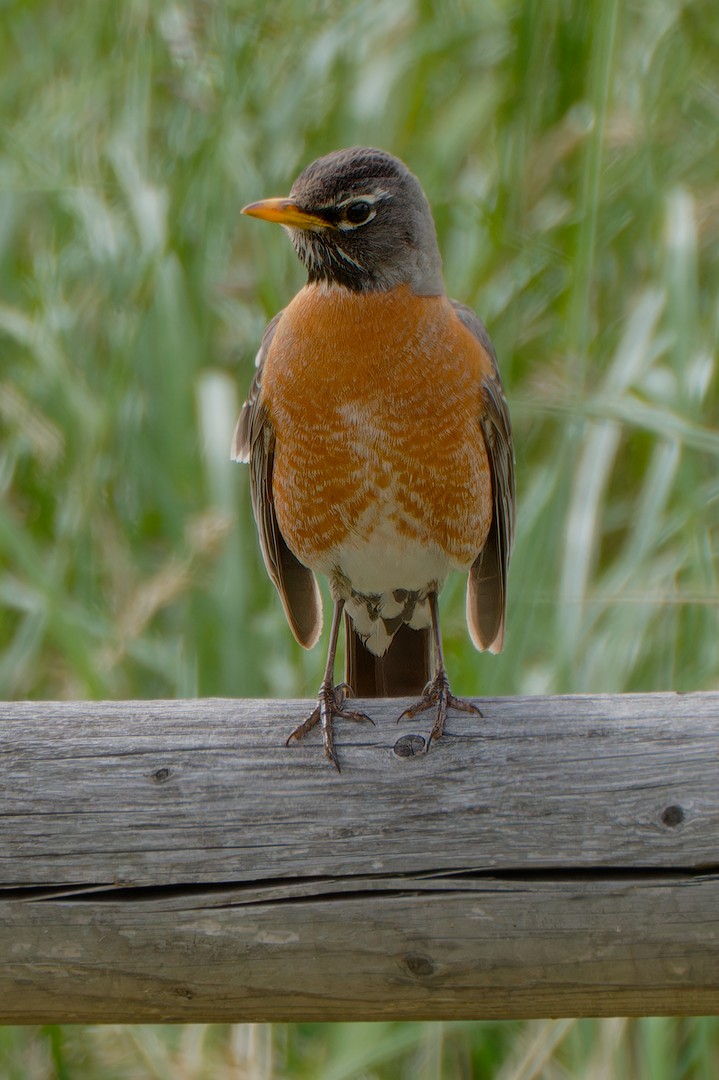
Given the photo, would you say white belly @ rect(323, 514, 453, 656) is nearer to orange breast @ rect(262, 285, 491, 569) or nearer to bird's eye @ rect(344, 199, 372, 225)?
orange breast @ rect(262, 285, 491, 569)

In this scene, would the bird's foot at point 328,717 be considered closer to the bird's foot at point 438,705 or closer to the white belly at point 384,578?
the bird's foot at point 438,705

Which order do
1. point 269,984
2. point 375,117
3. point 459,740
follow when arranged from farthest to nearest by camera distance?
point 375,117 → point 459,740 → point 269,984

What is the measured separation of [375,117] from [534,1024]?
9.24ft

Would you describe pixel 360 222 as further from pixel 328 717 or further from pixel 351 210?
pixel 328 717

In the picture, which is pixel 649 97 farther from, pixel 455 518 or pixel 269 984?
pixel 269 984

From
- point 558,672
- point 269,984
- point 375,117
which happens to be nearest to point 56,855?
point 269,984

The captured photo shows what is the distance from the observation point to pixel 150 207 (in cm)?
419

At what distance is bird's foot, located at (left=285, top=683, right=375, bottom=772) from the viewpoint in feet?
6.94

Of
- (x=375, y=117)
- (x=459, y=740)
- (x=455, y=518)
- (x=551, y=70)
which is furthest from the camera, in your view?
(x=375, y=117)

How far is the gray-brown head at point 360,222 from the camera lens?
2.79 m

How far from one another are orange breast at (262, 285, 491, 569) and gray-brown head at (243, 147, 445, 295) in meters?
0.05

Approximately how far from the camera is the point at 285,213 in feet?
9.02

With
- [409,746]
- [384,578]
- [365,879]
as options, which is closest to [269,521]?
[384,578]

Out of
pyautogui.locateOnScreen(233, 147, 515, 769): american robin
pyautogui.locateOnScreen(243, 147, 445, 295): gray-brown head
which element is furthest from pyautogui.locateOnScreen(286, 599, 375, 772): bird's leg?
pyautogui.locateOnScreen(243, 147, 445, 295): gray-brown head
